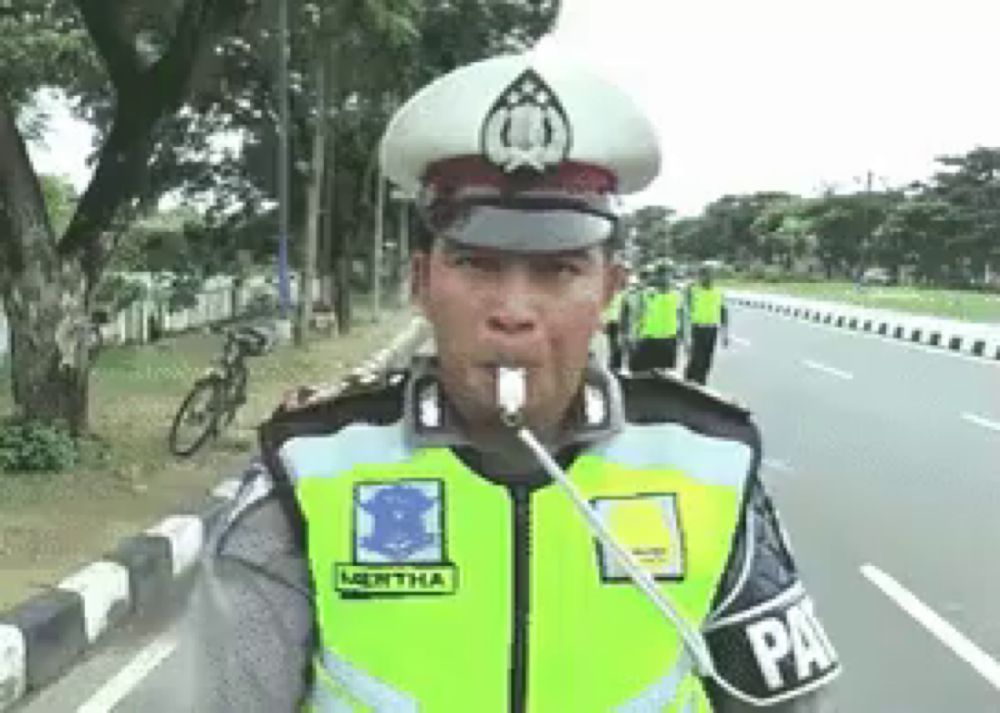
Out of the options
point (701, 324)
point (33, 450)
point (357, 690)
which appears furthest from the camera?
point (701, 324)

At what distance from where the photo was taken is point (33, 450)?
33.6 feet

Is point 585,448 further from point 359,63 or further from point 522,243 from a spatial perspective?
point 359,63

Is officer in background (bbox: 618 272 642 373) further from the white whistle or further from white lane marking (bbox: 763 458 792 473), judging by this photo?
the white whistle

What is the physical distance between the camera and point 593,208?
1.60 metres

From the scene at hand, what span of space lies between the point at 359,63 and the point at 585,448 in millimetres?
20551

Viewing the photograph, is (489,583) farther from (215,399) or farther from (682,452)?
(215,399)

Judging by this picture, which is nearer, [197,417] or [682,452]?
[682,452]

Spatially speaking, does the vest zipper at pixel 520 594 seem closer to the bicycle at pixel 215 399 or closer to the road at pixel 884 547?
the road at pixel 884 547

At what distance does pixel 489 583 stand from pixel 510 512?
67 millimetres

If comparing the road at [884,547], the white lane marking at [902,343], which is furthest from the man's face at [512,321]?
the white lane marking at [902,343]

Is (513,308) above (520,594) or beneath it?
above

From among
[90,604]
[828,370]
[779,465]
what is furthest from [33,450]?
[828,370]

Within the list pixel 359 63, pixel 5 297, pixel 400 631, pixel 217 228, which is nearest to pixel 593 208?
pixel 400 631

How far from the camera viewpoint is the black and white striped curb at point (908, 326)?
28.9 m
